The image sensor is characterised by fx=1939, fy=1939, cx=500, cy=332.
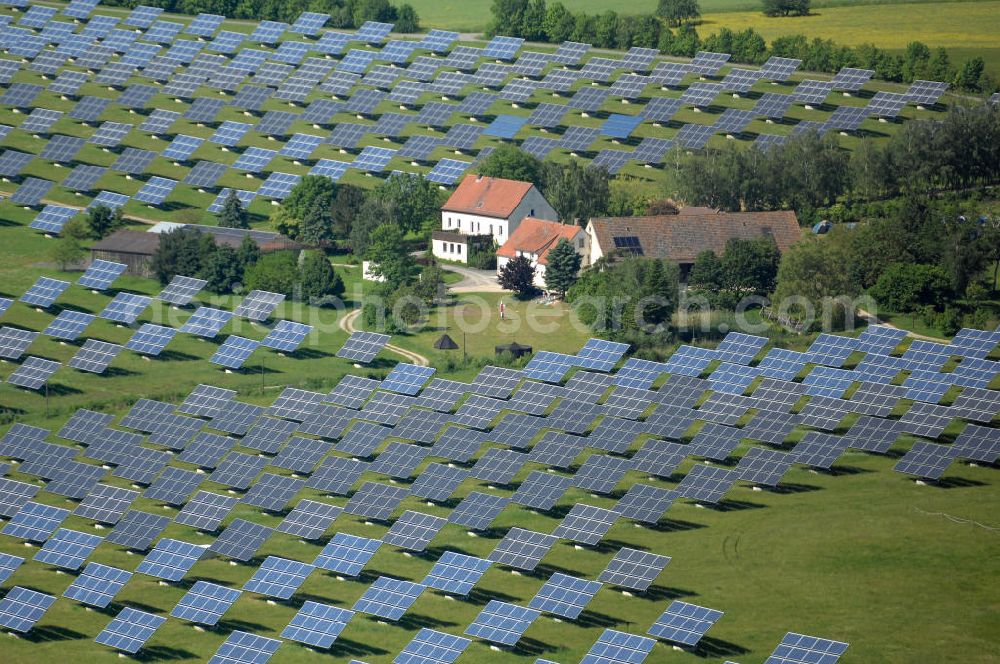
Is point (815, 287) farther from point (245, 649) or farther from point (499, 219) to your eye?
point (245, 649)

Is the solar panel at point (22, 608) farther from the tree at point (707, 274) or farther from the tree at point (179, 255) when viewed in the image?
Answer: the tree at point (707, 274)

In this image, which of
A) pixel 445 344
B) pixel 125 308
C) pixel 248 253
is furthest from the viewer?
pixel 248 253

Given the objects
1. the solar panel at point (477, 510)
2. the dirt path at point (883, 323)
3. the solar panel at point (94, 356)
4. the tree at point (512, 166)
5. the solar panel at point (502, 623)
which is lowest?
the solar panel at point (502, 623)

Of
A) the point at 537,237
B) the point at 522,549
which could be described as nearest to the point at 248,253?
the point at 537,237

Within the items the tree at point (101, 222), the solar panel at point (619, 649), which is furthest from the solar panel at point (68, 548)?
the tree at point (101, 222)

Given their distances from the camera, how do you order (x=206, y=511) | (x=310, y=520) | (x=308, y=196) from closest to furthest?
1. (x=310, y=520)
2. (x=206, y=511)
3. (x=308, y=196)

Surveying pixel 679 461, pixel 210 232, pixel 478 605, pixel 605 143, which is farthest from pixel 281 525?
pixel 605 143

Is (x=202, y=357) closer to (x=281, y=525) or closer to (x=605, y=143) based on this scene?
(x=281, y=525)

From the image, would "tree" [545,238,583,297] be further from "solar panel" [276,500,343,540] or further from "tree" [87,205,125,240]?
"tree" [87,205,125,240]
